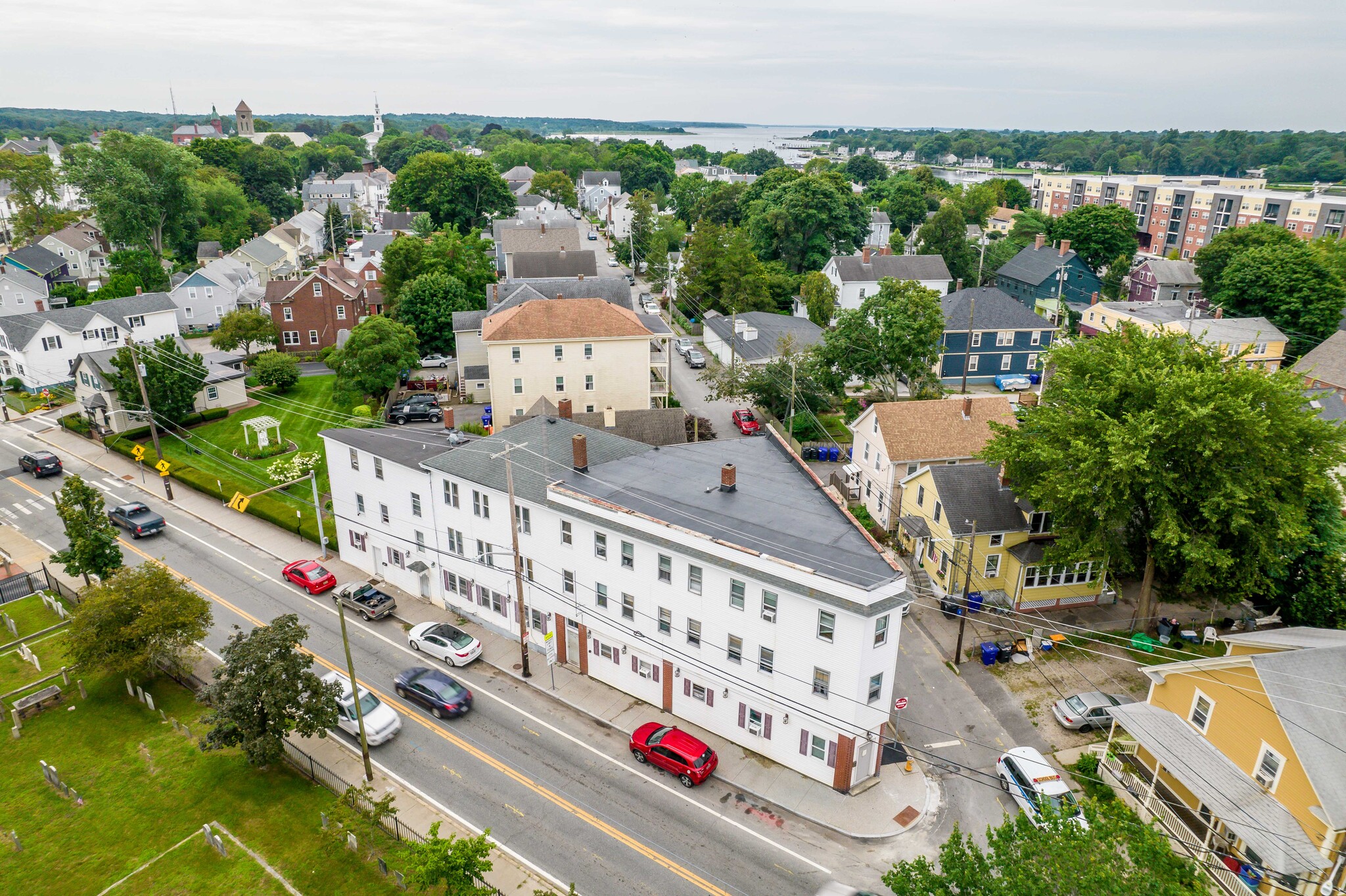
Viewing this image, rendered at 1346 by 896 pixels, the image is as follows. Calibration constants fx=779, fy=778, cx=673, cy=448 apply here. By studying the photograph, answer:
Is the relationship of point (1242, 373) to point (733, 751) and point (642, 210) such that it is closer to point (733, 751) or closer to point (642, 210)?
point (733, 751)

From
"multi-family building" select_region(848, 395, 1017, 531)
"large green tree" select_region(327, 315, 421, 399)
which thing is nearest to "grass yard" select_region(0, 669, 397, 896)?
"multi-family building" select_region(848, 395, 1017, 531)

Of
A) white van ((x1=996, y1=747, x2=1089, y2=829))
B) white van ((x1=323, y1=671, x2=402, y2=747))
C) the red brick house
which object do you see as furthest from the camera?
the red brick house

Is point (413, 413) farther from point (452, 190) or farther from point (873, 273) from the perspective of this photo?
point (452, 190)

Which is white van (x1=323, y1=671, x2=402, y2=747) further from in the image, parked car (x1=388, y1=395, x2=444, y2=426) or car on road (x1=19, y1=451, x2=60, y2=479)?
car on road (x1=19, y1=451, x2=60, y2=479)

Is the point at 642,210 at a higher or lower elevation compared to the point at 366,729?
higher

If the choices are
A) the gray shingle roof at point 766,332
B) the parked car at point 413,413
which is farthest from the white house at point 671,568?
the gray shingle roof at point 766,332

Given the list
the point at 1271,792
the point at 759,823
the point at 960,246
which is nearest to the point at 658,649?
the point at 759,823

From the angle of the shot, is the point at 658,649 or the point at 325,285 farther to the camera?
the point at 325,285
